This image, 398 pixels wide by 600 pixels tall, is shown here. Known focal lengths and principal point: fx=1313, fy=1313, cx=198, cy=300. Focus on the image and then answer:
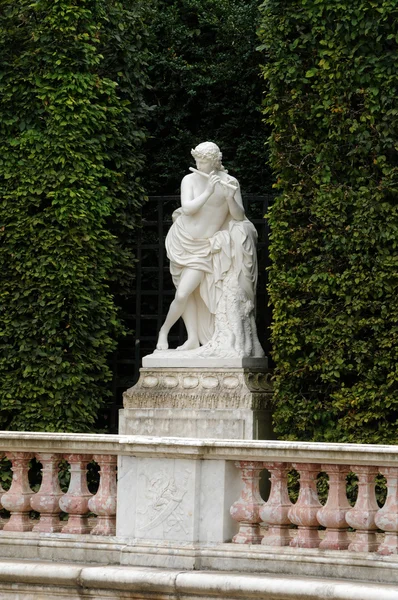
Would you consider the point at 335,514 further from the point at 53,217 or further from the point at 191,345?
the point at 53,217

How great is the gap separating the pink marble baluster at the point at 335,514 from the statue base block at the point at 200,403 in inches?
150

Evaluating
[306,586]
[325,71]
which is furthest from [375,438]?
[306,586]

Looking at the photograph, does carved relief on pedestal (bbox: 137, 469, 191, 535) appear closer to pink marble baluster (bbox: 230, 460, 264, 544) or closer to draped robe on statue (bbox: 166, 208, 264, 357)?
pink marble baluster (bbox: 230, 460, 264, 544)

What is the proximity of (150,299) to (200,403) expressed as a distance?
9.25 ft

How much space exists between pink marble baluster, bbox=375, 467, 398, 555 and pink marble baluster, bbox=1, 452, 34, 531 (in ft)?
7.57

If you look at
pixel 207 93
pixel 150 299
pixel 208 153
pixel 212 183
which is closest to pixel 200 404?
pixel 212 183

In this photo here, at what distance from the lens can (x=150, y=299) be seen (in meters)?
13.8

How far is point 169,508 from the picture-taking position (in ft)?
24.5

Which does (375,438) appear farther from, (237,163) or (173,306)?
(237,163)

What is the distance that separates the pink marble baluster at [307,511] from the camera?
715 centimetres

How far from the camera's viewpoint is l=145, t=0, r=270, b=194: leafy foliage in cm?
1491

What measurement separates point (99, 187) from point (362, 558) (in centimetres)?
626

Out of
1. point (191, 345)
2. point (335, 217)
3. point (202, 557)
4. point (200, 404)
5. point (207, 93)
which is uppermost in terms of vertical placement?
point (207, 93)

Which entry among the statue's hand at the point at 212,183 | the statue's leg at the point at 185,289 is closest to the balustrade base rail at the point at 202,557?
the statue's leg at the point at 185,289
